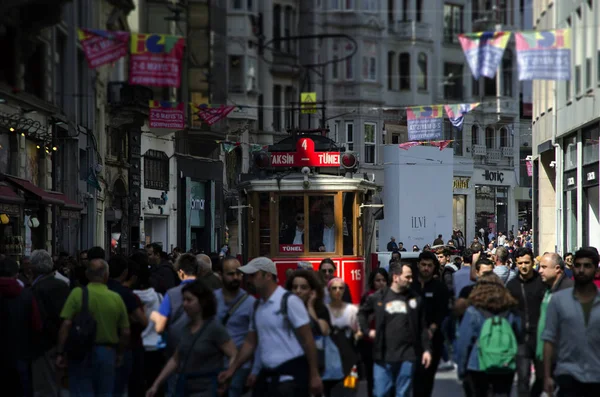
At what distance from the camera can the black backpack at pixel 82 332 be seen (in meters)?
10.4

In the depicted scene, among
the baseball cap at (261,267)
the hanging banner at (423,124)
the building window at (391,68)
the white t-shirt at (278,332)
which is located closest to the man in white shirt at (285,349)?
the white t-shirt at (278,332)

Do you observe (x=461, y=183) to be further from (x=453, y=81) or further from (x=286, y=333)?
(x=286, y=333)

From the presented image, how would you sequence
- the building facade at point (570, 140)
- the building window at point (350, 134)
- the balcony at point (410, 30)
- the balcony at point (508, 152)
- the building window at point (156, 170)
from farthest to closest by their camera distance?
the balcony at point (508, 152) → the balcony at point (410, 30) → the building window at point (350, 134) → the building window at point (156, 170) → the building facade at point (570, 140)

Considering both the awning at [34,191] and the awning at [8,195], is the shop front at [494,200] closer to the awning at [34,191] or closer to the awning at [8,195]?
the awning at [34,191]

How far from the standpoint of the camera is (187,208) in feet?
155

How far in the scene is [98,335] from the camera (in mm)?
10469

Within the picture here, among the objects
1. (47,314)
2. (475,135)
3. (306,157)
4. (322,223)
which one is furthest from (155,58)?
(475,135)

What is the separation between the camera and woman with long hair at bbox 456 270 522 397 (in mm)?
10109

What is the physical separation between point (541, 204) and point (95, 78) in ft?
42.1

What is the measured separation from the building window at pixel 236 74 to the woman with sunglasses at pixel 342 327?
41.9 meters

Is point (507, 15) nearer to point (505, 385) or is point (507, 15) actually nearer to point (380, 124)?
point (380, 124)

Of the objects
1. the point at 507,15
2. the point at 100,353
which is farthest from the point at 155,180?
the point at 100,353

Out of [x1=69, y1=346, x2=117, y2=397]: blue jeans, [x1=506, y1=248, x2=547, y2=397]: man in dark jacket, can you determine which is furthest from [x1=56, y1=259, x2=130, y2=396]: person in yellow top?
[x1=506, y1=248, x2=547, y2=397]: man in dark jacket

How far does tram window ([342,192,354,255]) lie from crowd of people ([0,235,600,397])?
25.3 ft
